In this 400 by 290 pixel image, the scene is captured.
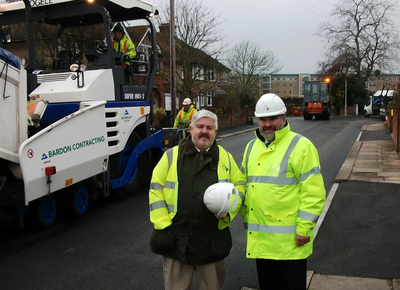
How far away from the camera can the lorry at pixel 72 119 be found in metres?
5.11

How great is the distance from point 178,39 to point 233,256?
21526 mm

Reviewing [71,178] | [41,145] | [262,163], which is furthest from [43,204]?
[262,163]

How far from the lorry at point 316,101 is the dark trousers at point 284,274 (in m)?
35.7

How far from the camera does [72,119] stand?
562cm

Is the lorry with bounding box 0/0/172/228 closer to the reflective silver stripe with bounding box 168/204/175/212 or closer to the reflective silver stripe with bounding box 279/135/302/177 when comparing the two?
the reflective silver stripe with bounding box 168/204/175/212

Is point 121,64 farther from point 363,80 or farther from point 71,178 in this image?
point 363,80

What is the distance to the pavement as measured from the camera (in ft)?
13.6

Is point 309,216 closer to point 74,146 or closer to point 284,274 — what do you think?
point 284,274

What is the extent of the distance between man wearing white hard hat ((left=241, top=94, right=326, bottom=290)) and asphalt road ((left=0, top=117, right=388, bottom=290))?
1.32 metres

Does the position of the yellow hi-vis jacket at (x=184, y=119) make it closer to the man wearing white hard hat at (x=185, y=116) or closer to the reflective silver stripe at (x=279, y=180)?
the man wearing white hard hat at (x=185, y=116)

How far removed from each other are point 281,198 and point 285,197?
3cm

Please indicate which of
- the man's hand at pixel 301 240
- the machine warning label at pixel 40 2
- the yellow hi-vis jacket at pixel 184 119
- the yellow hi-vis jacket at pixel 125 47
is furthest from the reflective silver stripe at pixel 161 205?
the yellow hi-vis jacket at pixel 184 119

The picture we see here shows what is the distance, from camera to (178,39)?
25.1 meters

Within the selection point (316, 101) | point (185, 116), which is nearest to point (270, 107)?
point (185, 116)
